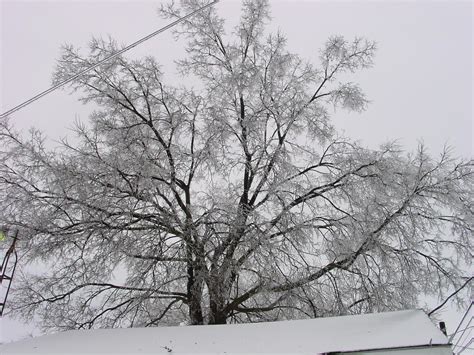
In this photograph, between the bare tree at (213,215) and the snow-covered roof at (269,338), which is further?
the bare tree at (213,215)

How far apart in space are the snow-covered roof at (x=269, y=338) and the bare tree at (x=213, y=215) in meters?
4.04

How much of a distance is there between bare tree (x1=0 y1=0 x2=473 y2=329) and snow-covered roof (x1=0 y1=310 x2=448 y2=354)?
404 cm

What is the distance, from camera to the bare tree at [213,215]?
29.4ft

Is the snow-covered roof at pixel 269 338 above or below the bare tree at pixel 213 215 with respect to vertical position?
below

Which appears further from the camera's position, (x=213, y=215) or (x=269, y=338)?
(x=213, y=215)

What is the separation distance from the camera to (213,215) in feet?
28.3

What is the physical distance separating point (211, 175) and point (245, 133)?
4.23 ft

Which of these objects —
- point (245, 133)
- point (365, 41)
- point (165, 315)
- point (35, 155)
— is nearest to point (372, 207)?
point (245, 133)

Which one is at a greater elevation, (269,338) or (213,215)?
(213,215)

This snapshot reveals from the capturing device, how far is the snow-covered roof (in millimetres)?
3490

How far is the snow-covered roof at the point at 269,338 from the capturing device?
3490 millimetres

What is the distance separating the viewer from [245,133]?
32.2 ft

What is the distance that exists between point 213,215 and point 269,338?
4777 mm

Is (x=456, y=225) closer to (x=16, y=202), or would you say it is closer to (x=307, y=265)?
(x=307, y=265)
